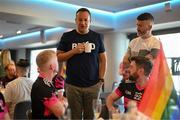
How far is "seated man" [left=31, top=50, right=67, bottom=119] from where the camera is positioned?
1.83m

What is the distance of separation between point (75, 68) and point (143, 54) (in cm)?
60

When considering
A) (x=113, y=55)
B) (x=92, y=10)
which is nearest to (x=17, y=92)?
(x=92, y=10)

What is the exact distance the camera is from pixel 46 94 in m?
1.90

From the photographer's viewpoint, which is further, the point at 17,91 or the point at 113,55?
the point at 113,55

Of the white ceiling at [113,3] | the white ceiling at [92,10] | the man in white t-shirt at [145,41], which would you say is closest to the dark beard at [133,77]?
the man in white t-shirt at [145,41]

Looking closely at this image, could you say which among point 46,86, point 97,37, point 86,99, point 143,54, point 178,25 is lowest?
point 86,99

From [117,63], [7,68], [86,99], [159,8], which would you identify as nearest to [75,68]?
[86,99]

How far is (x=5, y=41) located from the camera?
11.4 m

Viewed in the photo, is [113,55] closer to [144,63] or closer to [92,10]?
[92,10]

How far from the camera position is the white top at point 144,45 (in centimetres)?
253

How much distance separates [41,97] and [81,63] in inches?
31.4

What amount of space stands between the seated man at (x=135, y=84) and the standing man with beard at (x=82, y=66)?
0.85ft

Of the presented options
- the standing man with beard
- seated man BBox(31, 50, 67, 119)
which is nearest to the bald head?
seated man BBox(31, 50, 67, 119)

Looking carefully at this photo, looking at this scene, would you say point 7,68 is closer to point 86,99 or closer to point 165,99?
point 86,99
